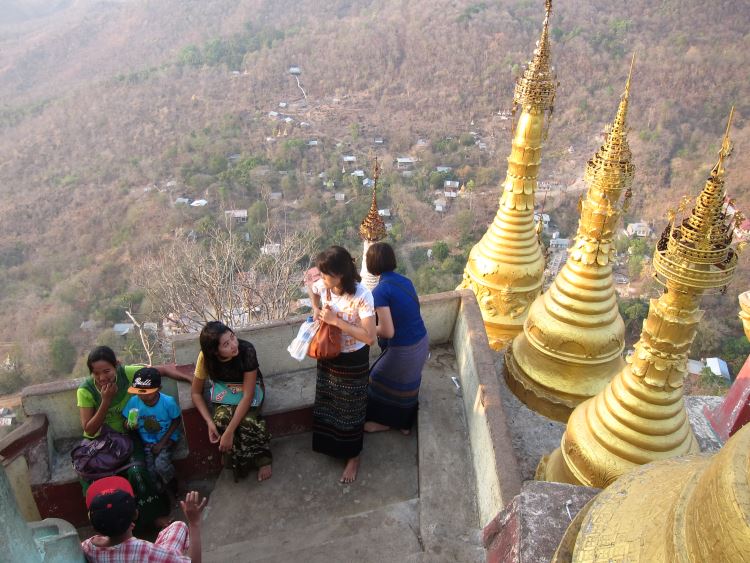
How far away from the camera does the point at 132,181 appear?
38.2 meters

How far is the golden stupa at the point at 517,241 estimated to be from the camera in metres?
6.47

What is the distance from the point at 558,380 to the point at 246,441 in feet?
11.6

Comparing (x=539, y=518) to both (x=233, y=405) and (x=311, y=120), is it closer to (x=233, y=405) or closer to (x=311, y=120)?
(x=233, y=405)

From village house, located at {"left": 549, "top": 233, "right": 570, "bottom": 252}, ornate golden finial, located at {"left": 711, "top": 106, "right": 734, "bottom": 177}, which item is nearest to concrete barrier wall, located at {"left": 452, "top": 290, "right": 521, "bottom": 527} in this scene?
ornate golden finial, located at {"left": 711, "top": 106, "right": 734, "bottom": 177}

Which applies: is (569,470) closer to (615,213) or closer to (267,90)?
(615,213)

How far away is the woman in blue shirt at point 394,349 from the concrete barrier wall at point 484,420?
0.42m

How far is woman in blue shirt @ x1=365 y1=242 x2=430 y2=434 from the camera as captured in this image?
11.4 ft

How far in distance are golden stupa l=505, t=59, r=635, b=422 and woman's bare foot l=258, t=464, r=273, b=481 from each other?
3.21m

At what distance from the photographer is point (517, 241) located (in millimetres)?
7082

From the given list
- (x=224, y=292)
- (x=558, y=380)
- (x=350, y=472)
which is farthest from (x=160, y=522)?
(x=224, y=292)

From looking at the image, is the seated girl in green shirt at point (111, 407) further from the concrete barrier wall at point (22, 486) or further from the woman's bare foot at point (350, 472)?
the woman's bare foot at point (350, 472)

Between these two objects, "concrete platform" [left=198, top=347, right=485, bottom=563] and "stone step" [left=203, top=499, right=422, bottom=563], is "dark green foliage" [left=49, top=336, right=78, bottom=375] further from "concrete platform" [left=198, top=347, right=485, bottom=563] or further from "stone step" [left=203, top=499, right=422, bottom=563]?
"stone step" [left=203, top=499, right=422, bottom=563]

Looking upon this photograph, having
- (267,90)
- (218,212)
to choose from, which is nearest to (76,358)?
(218,212)

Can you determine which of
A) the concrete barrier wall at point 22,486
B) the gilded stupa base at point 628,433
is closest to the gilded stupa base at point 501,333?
the gilded stupa base at point 628,433
